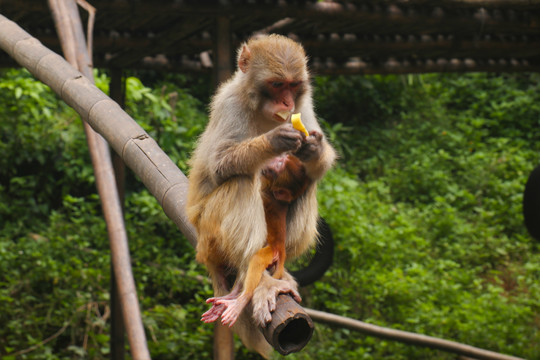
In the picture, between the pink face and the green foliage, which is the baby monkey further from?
the green foliage

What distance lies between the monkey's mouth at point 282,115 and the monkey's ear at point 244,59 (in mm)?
340

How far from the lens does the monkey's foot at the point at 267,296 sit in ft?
7.89

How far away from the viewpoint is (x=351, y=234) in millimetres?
8250

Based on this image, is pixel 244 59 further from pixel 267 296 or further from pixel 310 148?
pixel 267 296

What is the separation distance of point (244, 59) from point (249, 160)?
2.04ft

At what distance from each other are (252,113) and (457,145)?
26.5ft

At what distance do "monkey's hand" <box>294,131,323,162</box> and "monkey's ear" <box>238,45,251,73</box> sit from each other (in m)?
0.55

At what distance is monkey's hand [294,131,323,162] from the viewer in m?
2.84

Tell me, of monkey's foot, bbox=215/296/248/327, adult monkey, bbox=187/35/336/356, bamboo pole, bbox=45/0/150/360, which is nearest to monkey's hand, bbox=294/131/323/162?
adult monkey, bbox=187/35/336/356

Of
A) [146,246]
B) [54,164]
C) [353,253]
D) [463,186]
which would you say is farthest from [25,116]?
[463,186]

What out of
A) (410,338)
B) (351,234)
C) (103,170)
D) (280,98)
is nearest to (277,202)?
(280,98)

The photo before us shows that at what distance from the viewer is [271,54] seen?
9.81ft

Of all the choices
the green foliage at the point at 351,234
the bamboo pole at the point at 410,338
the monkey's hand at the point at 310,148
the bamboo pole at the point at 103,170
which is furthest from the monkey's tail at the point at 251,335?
the green foliage at the point at 351,234

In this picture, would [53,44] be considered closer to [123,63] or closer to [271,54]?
[123,63]
